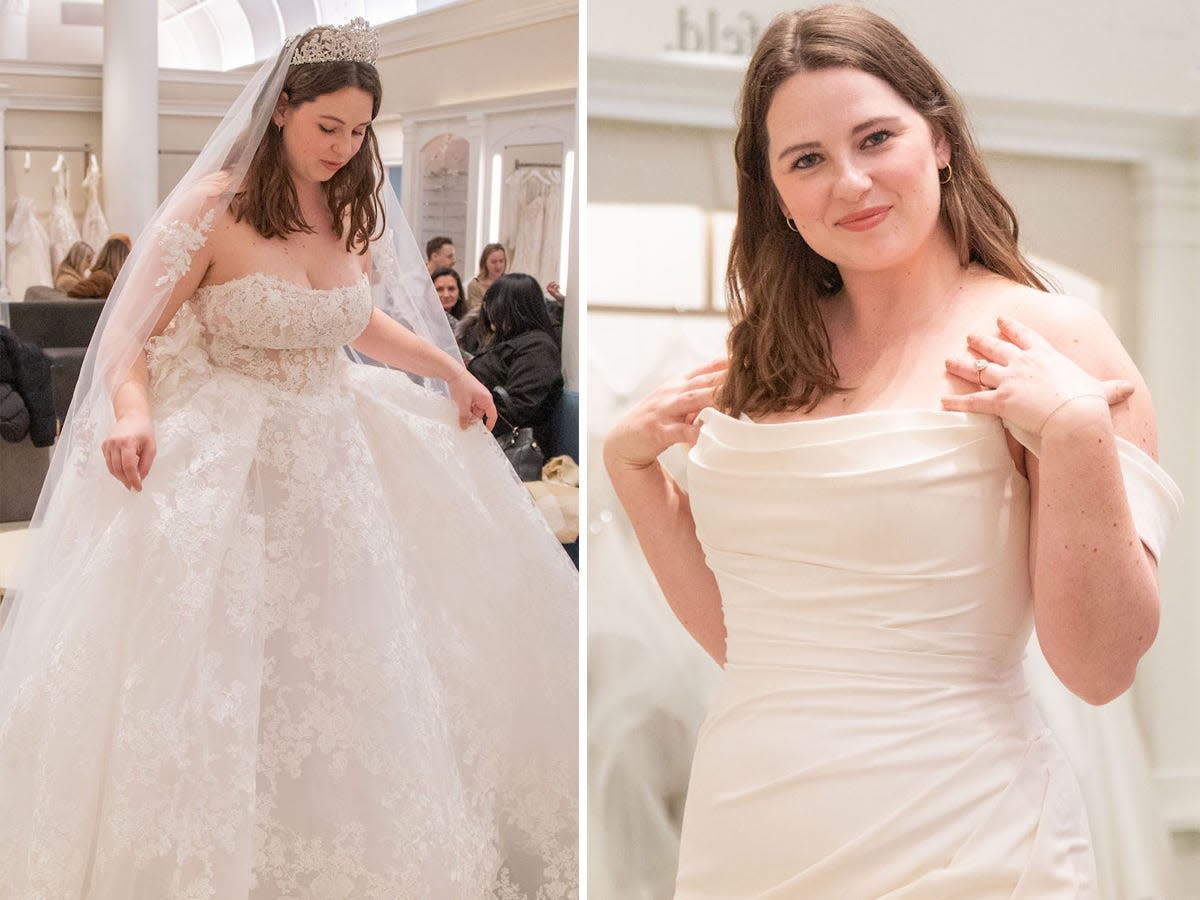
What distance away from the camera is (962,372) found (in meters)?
1.10

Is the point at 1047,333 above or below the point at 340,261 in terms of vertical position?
below

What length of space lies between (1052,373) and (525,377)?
10.4ft

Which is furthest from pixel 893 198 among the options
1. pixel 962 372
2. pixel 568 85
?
pixel 568 85

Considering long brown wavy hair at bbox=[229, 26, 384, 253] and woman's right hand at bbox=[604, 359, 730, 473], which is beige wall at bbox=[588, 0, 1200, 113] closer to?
woman's right hand at bbox=[604, 359, 730, 473]

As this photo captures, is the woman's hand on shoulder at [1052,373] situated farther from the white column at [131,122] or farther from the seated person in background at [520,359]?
the white column at [131,122]

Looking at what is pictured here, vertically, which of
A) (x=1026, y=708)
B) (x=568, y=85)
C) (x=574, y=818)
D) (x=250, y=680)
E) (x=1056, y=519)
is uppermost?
(x=568, y=85)

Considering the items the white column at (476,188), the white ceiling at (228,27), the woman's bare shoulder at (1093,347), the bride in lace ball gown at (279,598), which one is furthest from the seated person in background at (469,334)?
the white ceiling at (228,27)

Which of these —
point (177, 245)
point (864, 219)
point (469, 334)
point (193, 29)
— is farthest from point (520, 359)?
point (193, 29)

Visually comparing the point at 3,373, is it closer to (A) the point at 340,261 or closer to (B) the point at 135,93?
(A) the point at 340,261

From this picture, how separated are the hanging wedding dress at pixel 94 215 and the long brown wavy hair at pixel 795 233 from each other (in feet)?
27.5

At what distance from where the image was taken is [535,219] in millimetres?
6906

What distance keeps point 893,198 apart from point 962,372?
0.17 m
